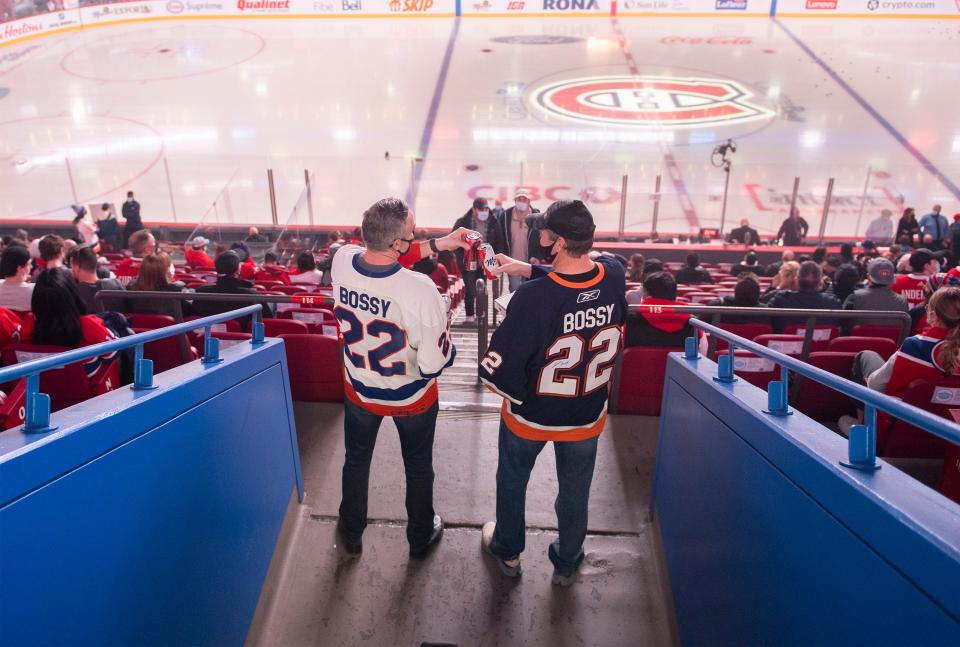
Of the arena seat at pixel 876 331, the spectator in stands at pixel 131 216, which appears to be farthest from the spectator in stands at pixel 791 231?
the spectator in stands at pixel 131 216

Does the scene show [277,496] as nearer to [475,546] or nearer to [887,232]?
[475,546]

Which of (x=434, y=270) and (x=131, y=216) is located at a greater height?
(x=434, y=270)

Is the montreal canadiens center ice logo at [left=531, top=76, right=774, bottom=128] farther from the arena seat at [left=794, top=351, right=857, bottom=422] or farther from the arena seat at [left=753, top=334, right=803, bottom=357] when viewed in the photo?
the arena seat at [left=794, top=351, right=857, bottom=422]

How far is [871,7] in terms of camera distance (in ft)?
72.1

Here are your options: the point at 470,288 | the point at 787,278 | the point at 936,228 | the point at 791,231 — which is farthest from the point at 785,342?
the point at 936,228

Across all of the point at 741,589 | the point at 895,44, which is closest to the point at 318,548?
the point at 741,589

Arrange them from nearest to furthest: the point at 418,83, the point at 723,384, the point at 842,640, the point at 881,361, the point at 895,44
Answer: the point at 842,640, the point at 723,384, the point at 881,361, the point at 418,83, the point at 895,44

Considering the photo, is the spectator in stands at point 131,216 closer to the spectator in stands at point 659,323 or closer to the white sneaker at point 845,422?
the spectator in stands at point 659,323

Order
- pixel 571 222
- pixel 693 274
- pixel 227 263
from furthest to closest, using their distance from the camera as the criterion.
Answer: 1. pixel 693 274
2. pixel 227 263
3. pixel 571 222

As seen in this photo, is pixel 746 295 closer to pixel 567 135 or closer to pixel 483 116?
pixel 567 135

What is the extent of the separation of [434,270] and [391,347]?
11.4ft

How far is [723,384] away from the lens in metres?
1.92

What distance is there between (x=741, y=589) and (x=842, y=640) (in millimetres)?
471

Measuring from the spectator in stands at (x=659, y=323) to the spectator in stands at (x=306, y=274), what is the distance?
3.18m
